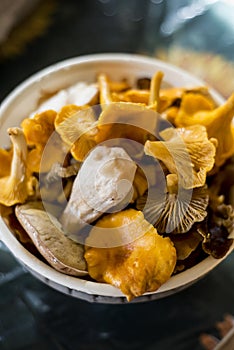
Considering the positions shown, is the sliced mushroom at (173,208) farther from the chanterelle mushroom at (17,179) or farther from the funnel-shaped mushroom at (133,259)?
the chanterelle mushroom at (17,179)

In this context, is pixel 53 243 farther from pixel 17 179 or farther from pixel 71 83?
pixel 71 83

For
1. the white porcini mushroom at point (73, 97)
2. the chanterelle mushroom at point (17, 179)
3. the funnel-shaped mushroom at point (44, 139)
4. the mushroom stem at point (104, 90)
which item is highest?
the mushroom stem at point (104, 90)

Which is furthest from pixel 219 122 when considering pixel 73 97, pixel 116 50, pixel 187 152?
pixel 116 50

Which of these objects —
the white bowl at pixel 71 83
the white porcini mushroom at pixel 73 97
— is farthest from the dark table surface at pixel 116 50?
the white porcini mushroom at pixel 73 97

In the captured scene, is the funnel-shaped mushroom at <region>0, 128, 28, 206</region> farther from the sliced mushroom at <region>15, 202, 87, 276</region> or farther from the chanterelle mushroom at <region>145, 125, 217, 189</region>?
the chanterelle mushroom at <region>145, 125, 217, 189</region>

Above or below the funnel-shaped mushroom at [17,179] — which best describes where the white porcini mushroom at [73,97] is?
above

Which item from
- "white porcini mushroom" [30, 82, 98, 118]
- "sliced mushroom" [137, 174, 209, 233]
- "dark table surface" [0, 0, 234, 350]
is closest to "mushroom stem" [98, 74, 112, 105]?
"white porcini mushroom" [30, 82, 98, 118]
